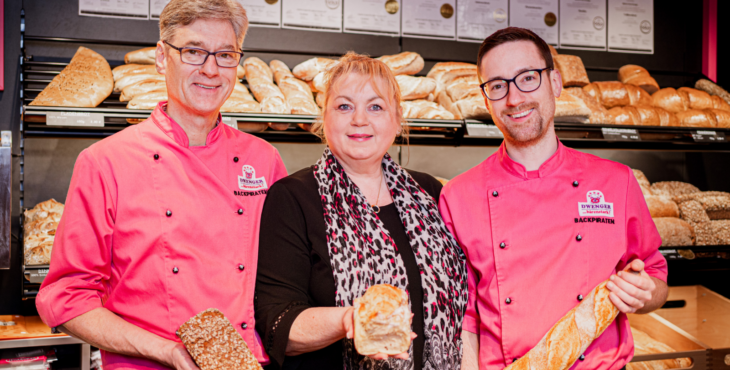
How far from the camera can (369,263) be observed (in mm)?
1444

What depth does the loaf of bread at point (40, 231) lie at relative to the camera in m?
2.13

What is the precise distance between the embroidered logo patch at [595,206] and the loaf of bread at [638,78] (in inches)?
77.0

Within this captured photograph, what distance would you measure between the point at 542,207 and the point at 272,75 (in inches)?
67.0

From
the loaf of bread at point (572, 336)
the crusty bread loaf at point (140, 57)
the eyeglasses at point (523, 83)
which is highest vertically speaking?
the crusty bread loaf at point (140, 57)

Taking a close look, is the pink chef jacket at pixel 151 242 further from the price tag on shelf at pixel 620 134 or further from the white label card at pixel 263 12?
the price tag on shelf at pixel 620 134

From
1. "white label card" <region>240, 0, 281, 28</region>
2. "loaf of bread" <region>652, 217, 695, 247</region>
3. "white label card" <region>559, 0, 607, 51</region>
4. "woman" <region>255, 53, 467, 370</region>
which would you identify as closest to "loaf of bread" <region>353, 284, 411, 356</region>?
"woman" <region>255, 53, 467, 370</region>

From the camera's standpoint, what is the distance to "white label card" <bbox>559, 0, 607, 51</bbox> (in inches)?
136

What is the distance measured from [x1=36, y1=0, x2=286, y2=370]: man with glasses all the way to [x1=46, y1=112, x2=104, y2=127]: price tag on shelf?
26.5 inches

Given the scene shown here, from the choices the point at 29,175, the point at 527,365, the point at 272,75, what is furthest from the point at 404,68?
the point at 29,175

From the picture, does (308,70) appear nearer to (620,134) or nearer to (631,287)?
(620,134)

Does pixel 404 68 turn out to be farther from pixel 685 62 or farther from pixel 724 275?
pixel 724 275

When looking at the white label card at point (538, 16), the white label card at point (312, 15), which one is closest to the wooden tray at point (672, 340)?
the white label card at point (538, 16)

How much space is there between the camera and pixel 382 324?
1060mm

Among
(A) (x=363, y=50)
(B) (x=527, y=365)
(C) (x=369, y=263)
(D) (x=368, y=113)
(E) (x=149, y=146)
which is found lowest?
(B) (x=527, y=365)
